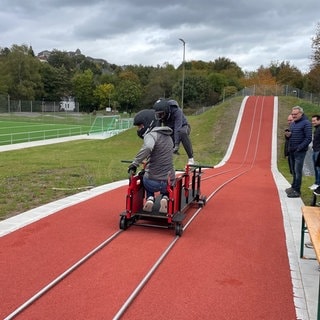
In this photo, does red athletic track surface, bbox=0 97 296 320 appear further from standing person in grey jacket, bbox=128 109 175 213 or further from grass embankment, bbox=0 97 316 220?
grass embankment, bbox=0 97 316 220

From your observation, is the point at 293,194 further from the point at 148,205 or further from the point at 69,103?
the point at 69,103

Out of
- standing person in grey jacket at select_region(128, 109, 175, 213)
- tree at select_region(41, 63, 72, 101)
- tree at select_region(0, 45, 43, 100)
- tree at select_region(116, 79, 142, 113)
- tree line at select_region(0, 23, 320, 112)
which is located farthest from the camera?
tree at select_region(41, 63, 72, 101)

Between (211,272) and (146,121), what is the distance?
10.2 ft

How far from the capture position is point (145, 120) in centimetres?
731

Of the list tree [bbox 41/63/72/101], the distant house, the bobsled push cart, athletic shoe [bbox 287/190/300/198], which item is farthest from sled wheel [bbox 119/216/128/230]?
tree [bbox 41/63/72/101]

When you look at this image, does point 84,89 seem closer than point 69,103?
No

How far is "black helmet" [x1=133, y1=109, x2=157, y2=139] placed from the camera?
728 cm

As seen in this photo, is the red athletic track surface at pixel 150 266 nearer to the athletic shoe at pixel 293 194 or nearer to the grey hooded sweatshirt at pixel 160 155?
the grey hooded sweatshirt at pixel 160 155

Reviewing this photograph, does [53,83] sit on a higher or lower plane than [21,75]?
lower

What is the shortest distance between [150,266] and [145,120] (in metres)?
2.88

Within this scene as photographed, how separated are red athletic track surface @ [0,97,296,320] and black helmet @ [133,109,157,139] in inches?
67.0

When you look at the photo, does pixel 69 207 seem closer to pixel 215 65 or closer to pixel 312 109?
pixel 312 109

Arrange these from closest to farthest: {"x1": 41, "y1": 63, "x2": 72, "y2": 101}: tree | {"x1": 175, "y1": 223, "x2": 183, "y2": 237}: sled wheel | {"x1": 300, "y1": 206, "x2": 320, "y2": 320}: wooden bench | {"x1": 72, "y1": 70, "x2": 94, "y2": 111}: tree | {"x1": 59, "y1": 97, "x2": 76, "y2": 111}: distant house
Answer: {"x1": 300, "y1": 206, "x2": 320, "y2": 320}: wooden bench, {"x1": 175, "y1": 223, "x2": 183, "y2": 237}: sled wheel, {"x1": 59, "y1": 97, "x2": 76, "y2": 111}: distant house, {"x1": 41, "y1": 63, "x2": 72, "y2": 101}: tree, {"x1": 72, "y1": 70, "x2": 94, "y2": 111}: tree

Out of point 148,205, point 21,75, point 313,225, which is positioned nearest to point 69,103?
point 21,75
